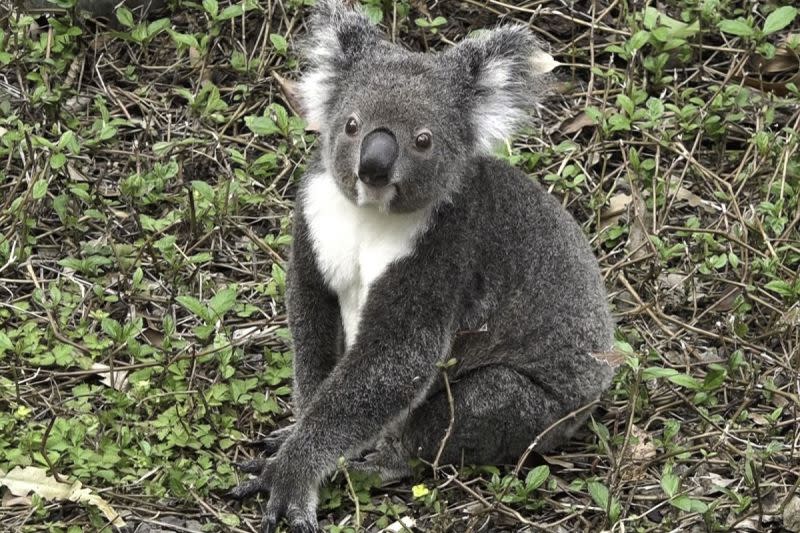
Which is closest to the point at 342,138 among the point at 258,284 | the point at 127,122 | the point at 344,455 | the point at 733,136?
the point at 344,455

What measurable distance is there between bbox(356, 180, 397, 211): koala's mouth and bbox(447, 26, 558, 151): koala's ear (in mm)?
530

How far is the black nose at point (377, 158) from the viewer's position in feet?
14.6

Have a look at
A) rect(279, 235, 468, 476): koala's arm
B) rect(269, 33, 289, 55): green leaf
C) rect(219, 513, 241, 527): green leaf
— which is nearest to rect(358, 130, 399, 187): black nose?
rect(279, 235, 468, 476): koala's arm

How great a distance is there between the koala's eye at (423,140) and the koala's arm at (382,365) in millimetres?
390

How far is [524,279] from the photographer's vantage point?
510cm

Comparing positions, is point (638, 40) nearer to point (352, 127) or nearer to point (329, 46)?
point (329, 46)

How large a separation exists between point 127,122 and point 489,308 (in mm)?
2629

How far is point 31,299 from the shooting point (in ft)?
19.2

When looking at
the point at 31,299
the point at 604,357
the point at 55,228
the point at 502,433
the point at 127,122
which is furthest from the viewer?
the point at 127,122

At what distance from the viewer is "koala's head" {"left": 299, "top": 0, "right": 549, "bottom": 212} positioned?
181 inches

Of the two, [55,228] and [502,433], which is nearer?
[502,433]

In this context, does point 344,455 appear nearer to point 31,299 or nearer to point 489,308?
point 489,308

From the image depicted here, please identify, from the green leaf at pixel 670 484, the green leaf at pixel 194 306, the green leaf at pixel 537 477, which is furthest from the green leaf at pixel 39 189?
the green leaf at pixel 670 484

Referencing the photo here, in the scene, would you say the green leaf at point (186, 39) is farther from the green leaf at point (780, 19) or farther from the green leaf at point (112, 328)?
the green leaf at point (780, 19)
